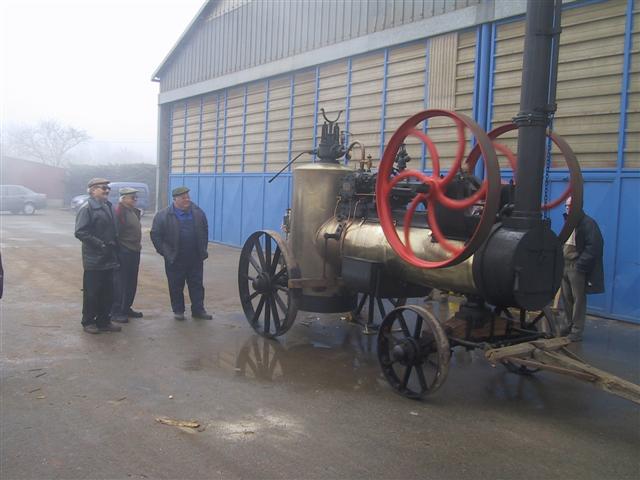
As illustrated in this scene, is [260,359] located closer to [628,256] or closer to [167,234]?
[167,234]

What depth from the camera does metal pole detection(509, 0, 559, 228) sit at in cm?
427

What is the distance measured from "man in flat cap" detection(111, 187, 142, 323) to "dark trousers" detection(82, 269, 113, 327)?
490 millimetres

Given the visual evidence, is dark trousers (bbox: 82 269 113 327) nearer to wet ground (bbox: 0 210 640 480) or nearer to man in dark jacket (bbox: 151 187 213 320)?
wet ground (bbox: 0 210 640 480)

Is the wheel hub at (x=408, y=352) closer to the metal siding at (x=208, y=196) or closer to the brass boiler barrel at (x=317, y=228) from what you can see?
the brass boiler barrel at (x=317, y=228)

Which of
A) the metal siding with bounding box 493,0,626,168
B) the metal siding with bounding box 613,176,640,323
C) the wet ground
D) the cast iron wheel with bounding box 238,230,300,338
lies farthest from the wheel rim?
the metal siding with bounding box 493,0,626,168

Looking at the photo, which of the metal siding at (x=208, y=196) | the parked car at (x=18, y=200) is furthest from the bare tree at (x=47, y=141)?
the metal siding at (x=208, y=196)

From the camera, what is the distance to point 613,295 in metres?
7.93

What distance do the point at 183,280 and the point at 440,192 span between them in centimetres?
422

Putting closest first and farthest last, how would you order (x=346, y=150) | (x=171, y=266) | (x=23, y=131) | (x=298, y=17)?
(x=346, y=150), (x=171, y=266), (x=298, y=17), (x=23, y=131)

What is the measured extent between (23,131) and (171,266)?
2624 inches

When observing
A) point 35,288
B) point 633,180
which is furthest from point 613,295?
point 35,288

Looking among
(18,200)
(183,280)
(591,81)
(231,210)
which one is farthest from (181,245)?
(18,200)

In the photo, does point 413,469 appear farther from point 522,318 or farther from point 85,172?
point 85,172

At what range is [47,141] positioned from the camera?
209 ft
